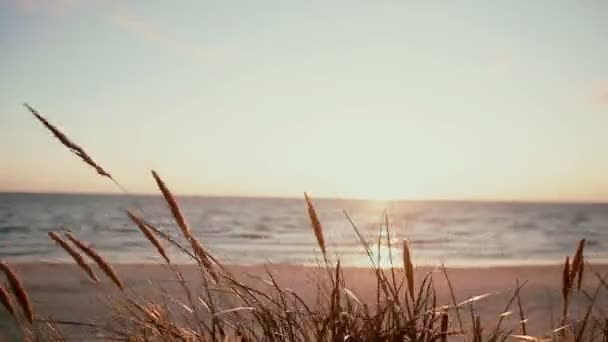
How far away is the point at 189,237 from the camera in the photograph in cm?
221

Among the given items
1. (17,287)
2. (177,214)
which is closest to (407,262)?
(177,214)

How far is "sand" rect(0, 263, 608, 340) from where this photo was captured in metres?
7.76

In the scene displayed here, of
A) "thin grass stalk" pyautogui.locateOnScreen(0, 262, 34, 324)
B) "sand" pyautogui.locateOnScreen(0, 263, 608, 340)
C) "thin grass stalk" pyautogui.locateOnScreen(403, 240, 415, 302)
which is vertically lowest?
"sand" pyautogui.locateOnScreen(0, 263, 608, 340)

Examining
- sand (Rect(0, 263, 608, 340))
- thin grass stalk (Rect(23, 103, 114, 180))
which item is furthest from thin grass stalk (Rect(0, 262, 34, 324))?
sand (Rect(0, 263, 608, 340))

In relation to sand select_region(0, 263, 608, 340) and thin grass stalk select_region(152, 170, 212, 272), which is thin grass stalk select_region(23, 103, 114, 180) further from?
sand select_region(0, 263, 608, 340)

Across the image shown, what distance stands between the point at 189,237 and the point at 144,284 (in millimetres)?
7781

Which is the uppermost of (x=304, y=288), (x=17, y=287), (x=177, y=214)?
(x=177, y=214)

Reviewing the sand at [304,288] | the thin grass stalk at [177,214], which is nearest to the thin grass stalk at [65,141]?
the thin grass stalk at [177,214]

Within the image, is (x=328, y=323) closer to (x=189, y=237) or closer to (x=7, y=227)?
(x=189, y=237)

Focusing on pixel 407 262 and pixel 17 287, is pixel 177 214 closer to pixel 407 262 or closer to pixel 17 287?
pixel 17 287

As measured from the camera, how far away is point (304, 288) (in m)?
10.2

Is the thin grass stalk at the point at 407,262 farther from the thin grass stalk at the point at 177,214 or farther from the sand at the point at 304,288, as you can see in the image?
the sand at the point at 304,288

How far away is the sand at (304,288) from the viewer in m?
7.76

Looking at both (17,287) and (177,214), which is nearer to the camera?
(17,287)
